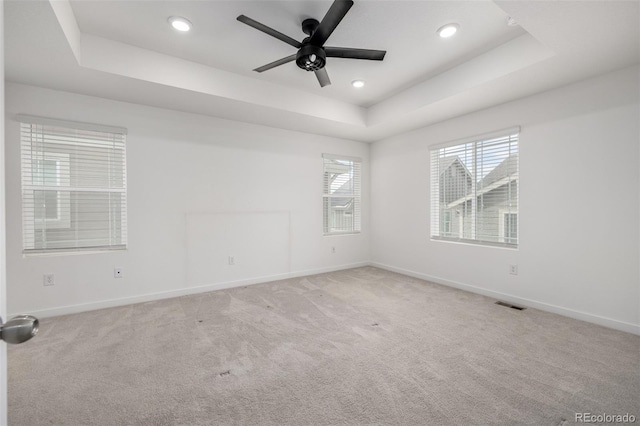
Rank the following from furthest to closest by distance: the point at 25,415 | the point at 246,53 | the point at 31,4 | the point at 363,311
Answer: the point at 363,311 → the point at 246,53 → the point at 31,4 → the point at 25,415

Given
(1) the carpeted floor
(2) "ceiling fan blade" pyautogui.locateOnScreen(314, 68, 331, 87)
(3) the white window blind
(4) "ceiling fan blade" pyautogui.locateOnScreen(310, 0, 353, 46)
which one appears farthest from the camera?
(3) the white window blind

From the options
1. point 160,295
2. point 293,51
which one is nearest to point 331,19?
point 293,51

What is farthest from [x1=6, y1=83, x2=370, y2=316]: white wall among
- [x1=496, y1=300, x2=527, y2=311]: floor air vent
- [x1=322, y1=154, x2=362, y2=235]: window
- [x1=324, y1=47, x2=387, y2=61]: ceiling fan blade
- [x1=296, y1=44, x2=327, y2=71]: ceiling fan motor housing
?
[x1=496, y1=300, x2=527, y2=311]: floor air vent

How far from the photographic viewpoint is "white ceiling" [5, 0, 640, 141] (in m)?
2.15

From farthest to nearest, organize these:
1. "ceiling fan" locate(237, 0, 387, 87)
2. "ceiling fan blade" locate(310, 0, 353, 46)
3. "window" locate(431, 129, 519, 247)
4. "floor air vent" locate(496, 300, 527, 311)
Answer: "window" locate(431, 129, 519, 247) → "floor air vent" locate(496, 300, 527, 311) → "ceiling fan" locate(237, 0, 387, 87) → "ceiling fan blade" locate(310, 0, 353, 46)

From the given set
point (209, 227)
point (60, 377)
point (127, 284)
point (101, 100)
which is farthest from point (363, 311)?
point (101, 100)

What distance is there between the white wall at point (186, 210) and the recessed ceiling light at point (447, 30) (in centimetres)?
260

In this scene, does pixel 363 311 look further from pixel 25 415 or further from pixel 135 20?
pixel 135 20

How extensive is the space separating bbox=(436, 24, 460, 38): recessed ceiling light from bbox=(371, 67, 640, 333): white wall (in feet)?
4.80

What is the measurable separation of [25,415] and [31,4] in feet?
8.20

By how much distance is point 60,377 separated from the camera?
6.61 feet

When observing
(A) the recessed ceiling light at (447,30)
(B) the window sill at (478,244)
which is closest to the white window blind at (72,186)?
(A) the recessed ceiling light at (447,30)

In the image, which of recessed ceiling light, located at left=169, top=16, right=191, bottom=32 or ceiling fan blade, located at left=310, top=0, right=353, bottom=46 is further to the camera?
recessed ceiling light, located at left=169, top=16, right=191, bottom=32

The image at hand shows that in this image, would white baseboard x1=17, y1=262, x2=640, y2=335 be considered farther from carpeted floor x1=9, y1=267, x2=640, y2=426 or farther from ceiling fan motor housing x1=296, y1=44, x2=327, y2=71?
ceiling fan motor housing x1=296, y1=44, x2=327, y2=71
